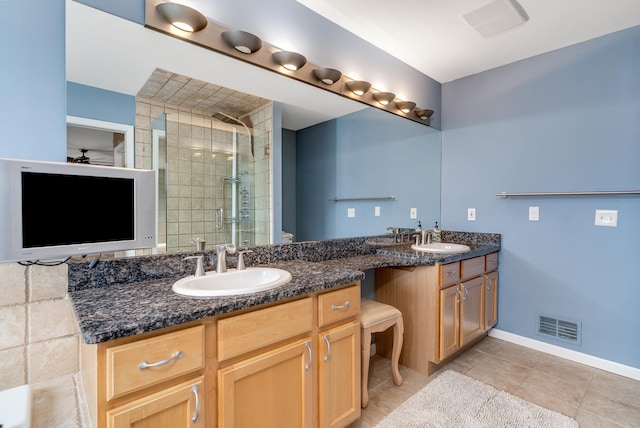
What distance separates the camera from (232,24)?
1.60m

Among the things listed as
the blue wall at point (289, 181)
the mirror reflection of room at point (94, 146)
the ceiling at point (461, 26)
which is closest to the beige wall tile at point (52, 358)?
the mirror reflection of room at point (94, 146)

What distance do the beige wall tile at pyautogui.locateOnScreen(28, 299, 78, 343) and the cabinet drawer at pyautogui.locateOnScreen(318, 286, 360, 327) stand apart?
98 cm

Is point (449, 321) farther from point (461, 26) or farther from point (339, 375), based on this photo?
point (461, 26)

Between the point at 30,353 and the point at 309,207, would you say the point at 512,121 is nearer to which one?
the point at 309,207

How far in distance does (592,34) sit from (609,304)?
191 cm

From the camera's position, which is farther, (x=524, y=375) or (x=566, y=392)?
(x=524, y=375)

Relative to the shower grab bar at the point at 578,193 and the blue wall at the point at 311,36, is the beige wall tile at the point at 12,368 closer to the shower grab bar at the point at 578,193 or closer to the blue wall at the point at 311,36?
the blue wall at the point at 311,36

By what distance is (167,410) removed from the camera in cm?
95

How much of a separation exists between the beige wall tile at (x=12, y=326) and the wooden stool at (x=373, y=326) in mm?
1451

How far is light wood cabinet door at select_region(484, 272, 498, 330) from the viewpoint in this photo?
2574mm

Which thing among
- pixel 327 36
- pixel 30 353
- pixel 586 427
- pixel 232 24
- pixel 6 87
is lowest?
pixel 586 427

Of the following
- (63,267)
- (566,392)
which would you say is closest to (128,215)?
(63,267)

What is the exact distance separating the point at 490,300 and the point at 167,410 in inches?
101

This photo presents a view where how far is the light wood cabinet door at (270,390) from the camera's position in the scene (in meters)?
1.08
